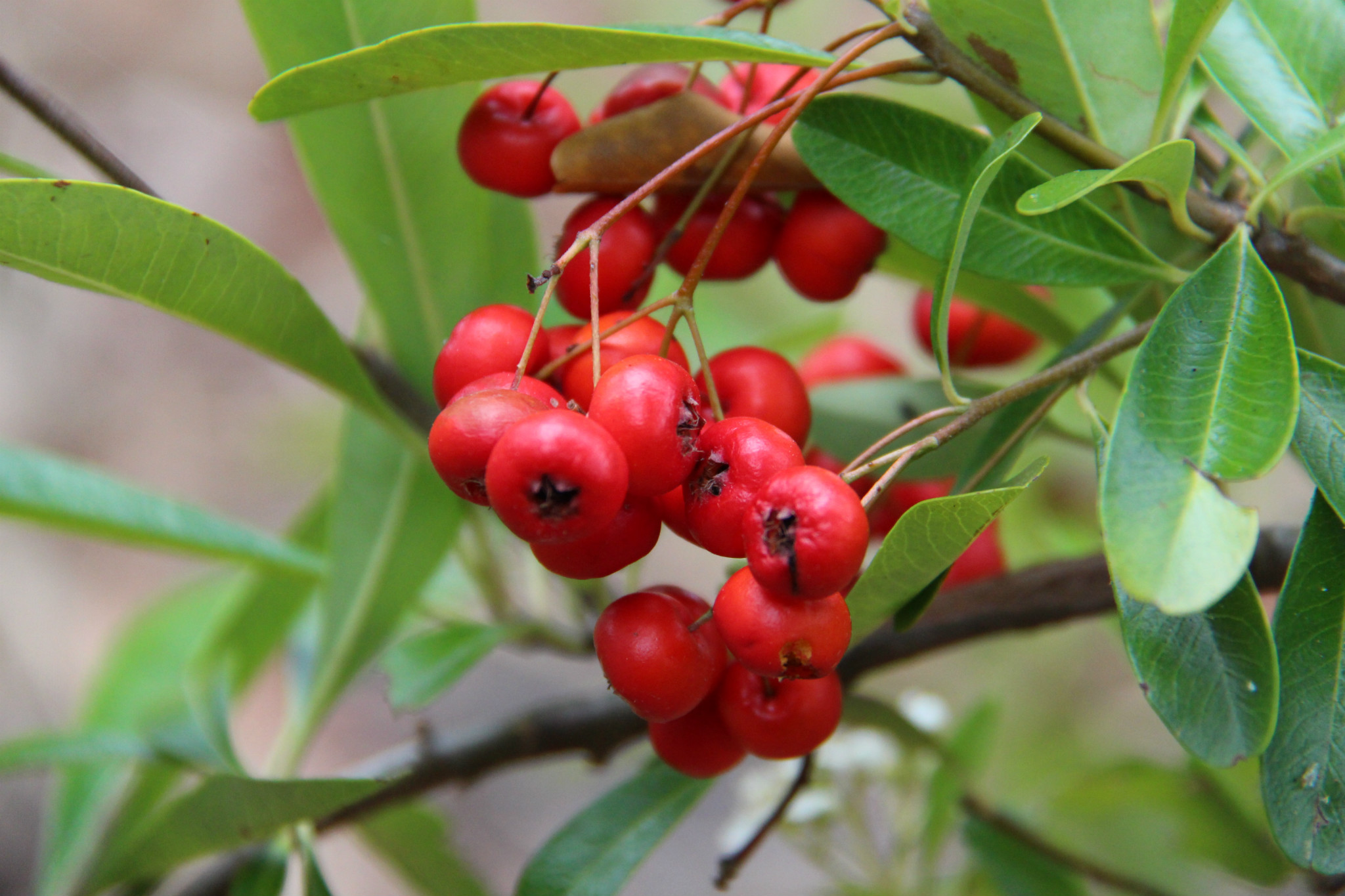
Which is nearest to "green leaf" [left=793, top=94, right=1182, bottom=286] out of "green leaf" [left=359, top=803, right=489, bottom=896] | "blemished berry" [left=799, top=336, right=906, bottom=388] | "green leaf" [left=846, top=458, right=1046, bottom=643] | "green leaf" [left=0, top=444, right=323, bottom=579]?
"green leaf" [left=846, top=458, right=1046, bottom=643]

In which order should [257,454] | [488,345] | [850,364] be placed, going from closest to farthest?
[488,345], [850,364], [257,454]

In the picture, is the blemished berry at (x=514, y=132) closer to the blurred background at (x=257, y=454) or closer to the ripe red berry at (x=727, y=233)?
the ripe red berry at (x=727, y=233)

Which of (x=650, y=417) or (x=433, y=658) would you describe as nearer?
(x=650, y=417)

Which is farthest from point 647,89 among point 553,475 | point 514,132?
point 553,475

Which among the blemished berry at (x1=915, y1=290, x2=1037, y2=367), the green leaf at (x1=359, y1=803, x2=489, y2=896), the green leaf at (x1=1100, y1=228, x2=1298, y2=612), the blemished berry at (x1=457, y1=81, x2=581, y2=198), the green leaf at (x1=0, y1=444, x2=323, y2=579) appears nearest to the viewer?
the green leaf at (x1=1100, y1=228, x2=1298, y2=612)

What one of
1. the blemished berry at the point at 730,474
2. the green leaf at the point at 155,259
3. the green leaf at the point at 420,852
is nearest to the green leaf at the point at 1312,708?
the blemished berry at the point at 730,474

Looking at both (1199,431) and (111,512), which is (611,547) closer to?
(1199,431)

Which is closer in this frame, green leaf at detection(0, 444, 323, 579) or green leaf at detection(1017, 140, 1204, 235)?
green leaf at detection(1017, 140, 1204, 235)

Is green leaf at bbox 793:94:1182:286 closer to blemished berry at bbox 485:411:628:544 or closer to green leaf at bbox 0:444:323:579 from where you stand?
blemished berry at bbox 485:411:628:544
